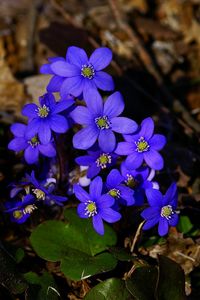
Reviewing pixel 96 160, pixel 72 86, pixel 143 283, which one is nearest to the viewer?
pixel 143 283

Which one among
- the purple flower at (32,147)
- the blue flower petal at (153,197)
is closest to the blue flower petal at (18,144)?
the purple flower at (32,147)

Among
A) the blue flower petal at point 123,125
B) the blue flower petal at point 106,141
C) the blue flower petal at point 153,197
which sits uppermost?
the blue flower petal at point 123,125

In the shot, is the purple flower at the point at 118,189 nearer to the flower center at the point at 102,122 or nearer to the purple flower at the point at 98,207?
the purple flower at the point at 98,207

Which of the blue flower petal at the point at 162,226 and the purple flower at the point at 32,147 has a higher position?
the purple flower at the point at 32,147

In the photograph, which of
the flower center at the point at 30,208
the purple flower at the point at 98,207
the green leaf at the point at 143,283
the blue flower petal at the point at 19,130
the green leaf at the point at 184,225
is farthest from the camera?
the green leaf at the point at 184,225

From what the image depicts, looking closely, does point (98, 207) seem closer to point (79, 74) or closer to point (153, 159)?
point (153, 159)

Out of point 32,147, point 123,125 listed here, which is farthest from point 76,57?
point 32,147

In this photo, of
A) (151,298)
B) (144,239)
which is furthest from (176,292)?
(144,239)
